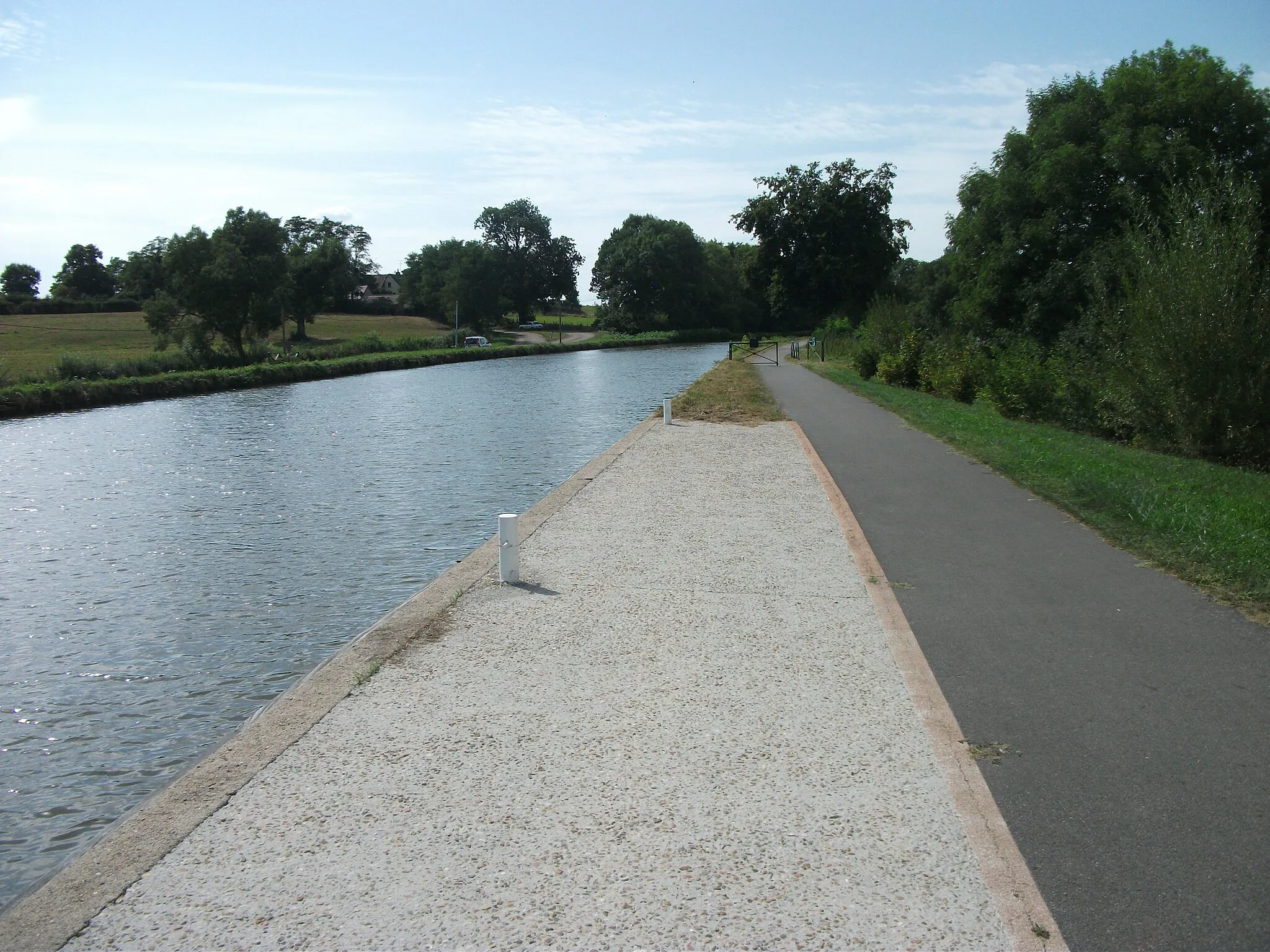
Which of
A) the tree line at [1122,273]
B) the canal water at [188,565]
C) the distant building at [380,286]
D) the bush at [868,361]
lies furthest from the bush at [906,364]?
the distant building at [380,286]

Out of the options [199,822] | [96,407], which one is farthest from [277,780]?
[96,407]

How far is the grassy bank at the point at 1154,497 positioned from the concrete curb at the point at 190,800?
557 cm

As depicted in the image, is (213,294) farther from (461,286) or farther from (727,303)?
(727,303)

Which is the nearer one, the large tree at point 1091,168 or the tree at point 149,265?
the large tree at point 1091,168

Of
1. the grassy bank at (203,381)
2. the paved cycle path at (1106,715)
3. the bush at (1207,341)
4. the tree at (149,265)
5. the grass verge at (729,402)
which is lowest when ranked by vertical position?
the grassy bank at (203,381)

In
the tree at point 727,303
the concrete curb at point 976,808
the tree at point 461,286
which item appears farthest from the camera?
the tree at point 727,303

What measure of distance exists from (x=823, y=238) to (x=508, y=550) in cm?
7478

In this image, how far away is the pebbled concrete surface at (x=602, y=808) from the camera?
10.9ft

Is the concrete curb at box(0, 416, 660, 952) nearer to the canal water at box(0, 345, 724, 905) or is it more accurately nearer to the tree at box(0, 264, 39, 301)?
the canal water at box(0, 345, 724, 905)

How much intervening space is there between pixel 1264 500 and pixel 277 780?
1025 centimetres

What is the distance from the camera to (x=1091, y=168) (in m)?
26.9

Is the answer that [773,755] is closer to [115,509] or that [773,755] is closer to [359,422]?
[115,509]

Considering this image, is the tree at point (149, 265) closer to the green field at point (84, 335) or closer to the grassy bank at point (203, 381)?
the green field at point (84, 335)

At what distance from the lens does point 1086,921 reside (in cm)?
330
